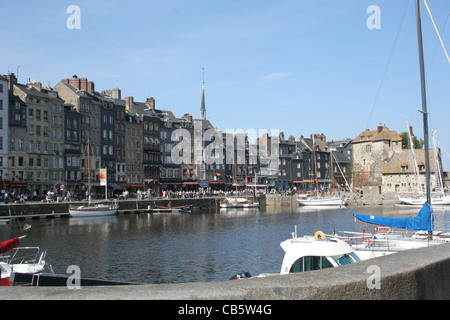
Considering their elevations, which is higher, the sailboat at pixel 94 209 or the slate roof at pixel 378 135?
the slate roof at pixel 378 135

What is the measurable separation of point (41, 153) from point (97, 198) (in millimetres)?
11960

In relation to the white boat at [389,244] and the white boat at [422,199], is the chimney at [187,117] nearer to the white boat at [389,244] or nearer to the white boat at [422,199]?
the white boat at [422,199]

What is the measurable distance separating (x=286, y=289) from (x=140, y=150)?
101 m

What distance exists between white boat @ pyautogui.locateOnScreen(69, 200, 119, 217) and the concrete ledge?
64453mm

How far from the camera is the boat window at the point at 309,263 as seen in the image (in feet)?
53.5

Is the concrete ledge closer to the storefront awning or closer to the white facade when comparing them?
the white facade

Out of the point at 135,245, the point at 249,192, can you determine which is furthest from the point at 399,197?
the point at 135,245

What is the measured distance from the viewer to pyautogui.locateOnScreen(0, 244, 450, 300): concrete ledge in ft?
13.9

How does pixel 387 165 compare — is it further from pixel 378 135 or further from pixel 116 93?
pixel 116 93

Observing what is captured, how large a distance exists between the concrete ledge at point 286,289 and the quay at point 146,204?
5962 centimetres

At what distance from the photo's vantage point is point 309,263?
16406 millimetres

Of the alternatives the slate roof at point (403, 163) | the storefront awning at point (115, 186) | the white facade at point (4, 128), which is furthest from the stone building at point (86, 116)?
the slate roof at point (403, 163)

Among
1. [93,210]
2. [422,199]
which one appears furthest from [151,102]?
[422,199]

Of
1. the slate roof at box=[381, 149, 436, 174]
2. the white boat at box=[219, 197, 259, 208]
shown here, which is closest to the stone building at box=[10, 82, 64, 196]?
the white boat at box=[219, 197, 259, 208]
